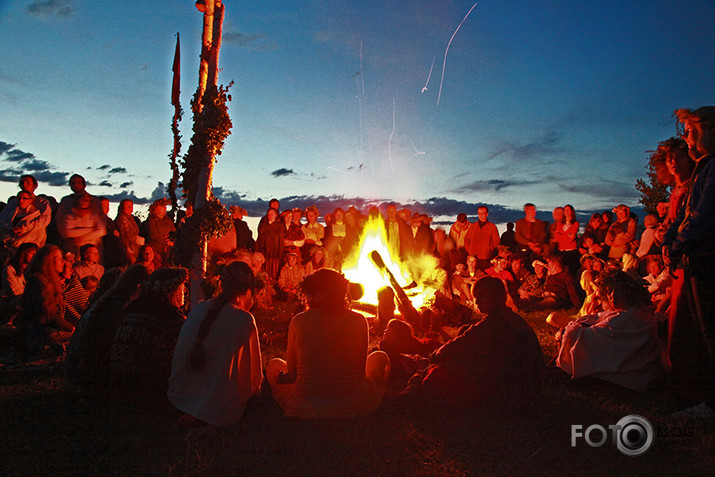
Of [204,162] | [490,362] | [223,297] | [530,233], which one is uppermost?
[204,162]

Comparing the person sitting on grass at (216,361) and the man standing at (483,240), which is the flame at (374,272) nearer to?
the man standing at (483,240)

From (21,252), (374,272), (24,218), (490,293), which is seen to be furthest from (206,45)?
(24,218)

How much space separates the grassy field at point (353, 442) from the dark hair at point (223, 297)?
2.14 feet

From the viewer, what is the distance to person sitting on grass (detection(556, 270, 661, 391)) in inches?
208

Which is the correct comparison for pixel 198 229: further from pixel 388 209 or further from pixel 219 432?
pixel 388 209

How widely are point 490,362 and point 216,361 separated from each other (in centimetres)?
245

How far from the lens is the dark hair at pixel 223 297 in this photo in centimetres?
416

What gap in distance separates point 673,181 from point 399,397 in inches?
136

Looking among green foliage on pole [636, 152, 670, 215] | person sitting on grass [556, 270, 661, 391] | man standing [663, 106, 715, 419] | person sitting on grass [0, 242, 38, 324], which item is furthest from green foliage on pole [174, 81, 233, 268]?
green foliage on pole [636, 152, 670, 215]

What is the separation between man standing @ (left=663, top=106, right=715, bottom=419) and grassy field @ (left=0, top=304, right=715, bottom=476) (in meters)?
0.76

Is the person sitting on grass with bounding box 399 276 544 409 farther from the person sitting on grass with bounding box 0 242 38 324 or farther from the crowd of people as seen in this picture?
the person sitting on grass with bounding box 0 242 38 324

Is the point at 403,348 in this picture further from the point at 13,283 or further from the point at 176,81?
the point at 13,283

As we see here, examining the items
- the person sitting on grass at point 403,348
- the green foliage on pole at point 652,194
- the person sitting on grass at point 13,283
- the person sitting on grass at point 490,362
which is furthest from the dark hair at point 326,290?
the green foliage on pole at point 652,194

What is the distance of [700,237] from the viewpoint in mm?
4105
